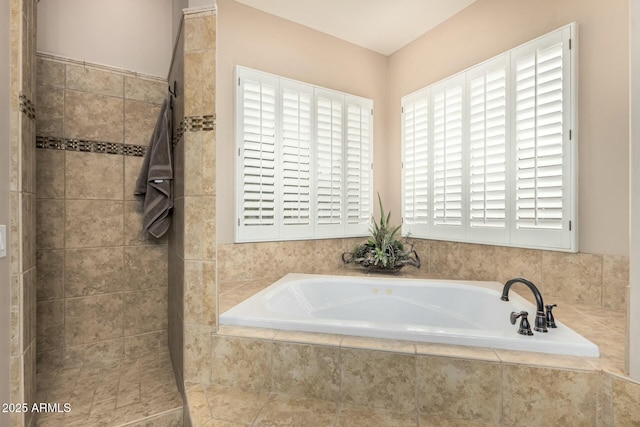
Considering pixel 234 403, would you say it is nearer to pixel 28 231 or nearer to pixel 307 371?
pixel 307 371

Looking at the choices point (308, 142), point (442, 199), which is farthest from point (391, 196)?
point (308, 142)

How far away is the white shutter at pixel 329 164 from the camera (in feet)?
9.57

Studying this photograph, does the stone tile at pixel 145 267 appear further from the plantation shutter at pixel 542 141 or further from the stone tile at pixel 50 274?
the plantation shutter at pixel 542 141

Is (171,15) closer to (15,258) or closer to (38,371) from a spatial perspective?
(15,258)

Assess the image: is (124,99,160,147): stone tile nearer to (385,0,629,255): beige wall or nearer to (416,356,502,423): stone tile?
(416,356,502,423): stone tile

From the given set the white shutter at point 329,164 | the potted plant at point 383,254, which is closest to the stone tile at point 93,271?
the white shutter at point 329,164

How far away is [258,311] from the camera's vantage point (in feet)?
5.81

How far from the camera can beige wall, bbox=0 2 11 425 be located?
47.6 inches

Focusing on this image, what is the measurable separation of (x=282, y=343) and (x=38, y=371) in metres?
1.69

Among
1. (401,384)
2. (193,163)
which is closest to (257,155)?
(193,163)

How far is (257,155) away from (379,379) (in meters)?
1.87

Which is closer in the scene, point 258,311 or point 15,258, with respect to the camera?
point 15,258

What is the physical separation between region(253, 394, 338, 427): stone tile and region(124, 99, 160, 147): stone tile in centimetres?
195

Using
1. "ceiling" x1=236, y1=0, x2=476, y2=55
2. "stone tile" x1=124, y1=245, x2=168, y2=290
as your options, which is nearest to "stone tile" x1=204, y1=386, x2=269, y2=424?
"stone tile" x1=124, y1=245, x2=168, y2=290
